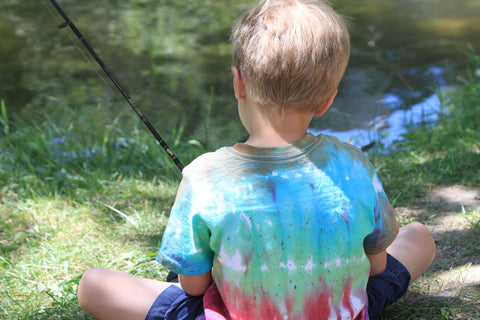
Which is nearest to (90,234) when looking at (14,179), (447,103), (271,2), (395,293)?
(14,179)

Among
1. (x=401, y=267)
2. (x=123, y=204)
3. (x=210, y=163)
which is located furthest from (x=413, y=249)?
(x=123, y=204)

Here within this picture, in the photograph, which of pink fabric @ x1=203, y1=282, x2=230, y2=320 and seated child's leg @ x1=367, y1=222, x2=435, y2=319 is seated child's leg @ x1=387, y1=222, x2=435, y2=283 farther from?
pink fabric @ x1=203, y1=282, x2=230, y2=320

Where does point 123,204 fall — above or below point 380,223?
below

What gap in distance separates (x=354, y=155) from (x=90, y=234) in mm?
1301

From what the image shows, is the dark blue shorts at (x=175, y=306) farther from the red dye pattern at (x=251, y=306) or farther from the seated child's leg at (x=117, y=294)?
the red dye pattern at (x=251, y=306)

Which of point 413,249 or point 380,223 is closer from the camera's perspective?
point 380,223

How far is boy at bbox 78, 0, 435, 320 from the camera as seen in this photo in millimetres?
1151

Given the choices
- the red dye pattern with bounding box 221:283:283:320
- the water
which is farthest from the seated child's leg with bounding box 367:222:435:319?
the water

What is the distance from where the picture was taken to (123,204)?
2.43 m

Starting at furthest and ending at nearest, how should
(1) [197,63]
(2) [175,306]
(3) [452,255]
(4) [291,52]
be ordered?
1. (1) [197,63]
2. (3) [452,255]
3. (2) [175,306]
4. (4) [291,52]

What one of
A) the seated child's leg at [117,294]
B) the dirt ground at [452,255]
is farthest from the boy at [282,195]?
the dirt ground at [452,255]

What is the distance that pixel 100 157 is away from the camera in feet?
9.34

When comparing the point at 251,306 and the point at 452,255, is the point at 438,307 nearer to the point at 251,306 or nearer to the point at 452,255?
the point at 452,255

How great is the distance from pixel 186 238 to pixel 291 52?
44 cm
